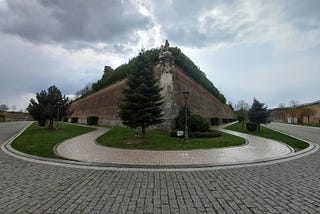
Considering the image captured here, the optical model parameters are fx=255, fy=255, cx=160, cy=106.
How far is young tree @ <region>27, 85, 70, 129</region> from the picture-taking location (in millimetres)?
25819

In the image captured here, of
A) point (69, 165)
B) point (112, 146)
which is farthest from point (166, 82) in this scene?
point (69, 165)

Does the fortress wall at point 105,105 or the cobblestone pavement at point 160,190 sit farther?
the fortress wall at point 105,105

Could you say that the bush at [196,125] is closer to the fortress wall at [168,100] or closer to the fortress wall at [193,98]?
the fortress wall at [168,100]

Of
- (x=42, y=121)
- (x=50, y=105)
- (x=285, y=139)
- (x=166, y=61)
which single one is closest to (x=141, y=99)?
(x=166, y=61)

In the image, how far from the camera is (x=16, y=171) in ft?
27.2

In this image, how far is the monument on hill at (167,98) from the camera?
2498cm

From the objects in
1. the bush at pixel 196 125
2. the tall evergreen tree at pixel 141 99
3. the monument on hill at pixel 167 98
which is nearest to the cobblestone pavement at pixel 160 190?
the tall evergreen tree at pixel 141 99

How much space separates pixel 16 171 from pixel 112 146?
730 cm

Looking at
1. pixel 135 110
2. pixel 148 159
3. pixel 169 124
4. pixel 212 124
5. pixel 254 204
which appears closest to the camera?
pixel 254 204

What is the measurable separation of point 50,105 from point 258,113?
69.8ft

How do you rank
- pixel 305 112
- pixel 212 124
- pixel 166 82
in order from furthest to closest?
pixel 305 112 → pixel 212 124 → pixel 166 82

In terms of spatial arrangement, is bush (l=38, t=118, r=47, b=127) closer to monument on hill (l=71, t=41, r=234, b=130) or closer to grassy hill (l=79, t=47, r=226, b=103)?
monument on hill (l=71, t=41, r=234, b=130)

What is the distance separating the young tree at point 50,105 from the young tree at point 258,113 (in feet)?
64.4

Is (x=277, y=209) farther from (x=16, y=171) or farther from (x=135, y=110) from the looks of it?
(x=135, y=110)
